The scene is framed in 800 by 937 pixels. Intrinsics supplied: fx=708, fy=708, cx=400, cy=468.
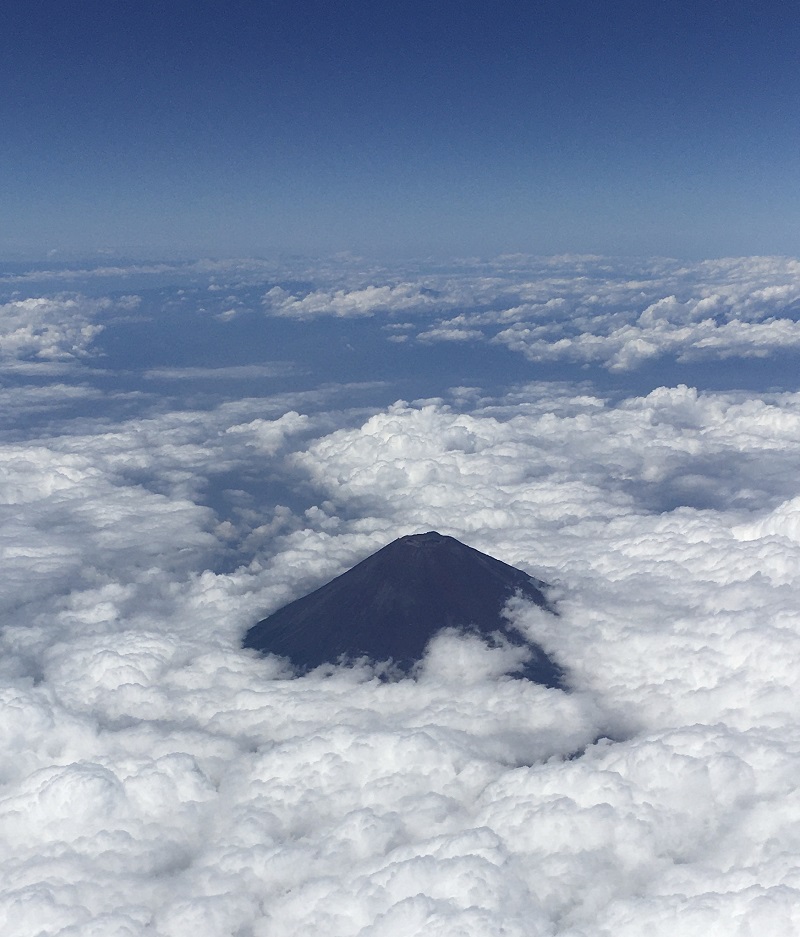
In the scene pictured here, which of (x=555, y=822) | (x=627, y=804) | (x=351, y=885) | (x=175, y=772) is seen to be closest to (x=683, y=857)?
(x=627, y=804)

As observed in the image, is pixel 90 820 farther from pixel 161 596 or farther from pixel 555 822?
pixel 161 596

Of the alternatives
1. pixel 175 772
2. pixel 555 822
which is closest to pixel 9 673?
pixel 175 772

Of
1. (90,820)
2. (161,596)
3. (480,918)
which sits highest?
(480,918)

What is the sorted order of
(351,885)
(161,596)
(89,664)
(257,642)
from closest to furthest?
(351,885), (89,664), (257,642), (161,596)

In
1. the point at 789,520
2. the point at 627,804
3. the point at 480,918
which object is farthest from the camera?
the point at 789,520

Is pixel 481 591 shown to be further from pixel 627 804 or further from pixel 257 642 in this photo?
pixel 627 804

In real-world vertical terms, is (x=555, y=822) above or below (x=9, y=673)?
above

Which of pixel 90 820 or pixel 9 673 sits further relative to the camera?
pixel 9 673
